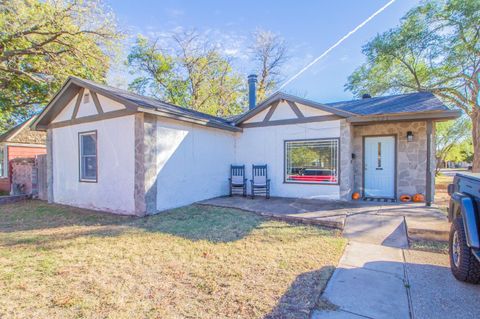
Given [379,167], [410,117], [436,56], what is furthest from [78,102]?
[436,56]

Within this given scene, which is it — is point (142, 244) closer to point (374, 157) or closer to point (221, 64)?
point (374, 157)

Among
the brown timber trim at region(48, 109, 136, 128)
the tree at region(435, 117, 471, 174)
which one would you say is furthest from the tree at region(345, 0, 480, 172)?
the brown timber trim at region(48, 109, 136, 128)

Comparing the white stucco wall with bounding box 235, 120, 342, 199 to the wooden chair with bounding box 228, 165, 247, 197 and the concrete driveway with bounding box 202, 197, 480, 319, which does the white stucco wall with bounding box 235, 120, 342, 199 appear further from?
the concrete driveway with bounding box 202, 197, 480, 319

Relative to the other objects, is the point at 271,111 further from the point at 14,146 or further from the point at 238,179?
the point at 14,146

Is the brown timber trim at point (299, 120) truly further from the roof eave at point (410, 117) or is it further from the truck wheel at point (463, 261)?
the truck wheel at point (463, 261)

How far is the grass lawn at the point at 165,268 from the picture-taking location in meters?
2.33

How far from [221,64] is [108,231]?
1683 centimetres

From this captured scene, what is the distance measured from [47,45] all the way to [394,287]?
1414 cm

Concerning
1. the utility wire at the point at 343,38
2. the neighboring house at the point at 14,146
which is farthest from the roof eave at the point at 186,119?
the neighboring house at the point at 14,146

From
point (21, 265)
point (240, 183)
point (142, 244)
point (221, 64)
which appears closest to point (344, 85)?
point (221, 64)

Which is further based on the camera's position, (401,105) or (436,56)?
(436,56)

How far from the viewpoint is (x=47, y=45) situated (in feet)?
34.6

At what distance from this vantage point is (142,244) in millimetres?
4043

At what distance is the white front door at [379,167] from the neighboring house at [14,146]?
46.9 feet
